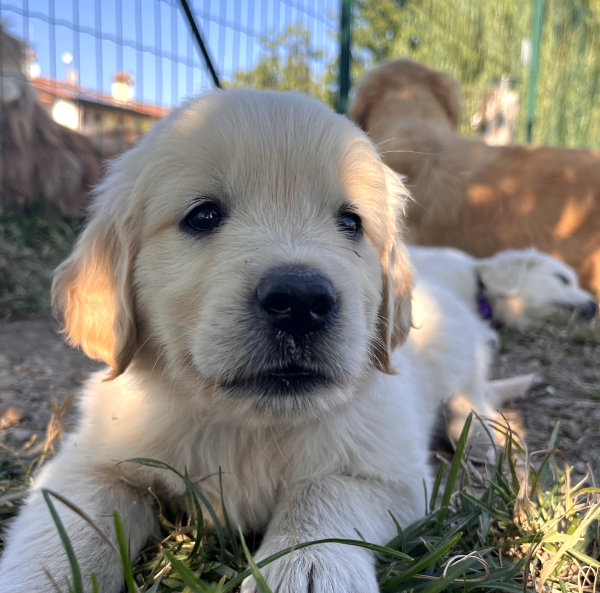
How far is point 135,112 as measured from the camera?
6.31 m

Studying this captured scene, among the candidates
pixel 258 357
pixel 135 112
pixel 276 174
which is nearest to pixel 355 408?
pixel 258 357

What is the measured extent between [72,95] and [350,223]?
482 cm

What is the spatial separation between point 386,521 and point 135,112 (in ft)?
19.1

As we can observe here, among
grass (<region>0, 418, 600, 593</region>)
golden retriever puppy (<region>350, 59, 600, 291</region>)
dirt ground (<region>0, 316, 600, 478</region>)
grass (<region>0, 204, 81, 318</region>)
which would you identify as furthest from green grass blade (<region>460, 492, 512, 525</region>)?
golden retriever puppy (<region>350, 59, 600, 291</region>)

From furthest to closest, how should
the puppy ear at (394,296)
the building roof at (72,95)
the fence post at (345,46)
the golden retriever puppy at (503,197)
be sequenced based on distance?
the fence post at (345,46), the golden retriever puppy at (503,197), the building roof at (72,95), the puppy ear at (394,296)

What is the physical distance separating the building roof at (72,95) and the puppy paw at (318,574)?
181 inches

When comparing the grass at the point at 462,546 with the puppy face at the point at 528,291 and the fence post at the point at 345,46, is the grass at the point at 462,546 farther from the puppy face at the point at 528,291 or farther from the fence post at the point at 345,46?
the fence post at the point at 345,46

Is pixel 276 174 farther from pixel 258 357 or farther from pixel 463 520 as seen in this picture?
pixel 463 520

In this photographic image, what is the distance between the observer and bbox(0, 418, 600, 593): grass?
1.36m

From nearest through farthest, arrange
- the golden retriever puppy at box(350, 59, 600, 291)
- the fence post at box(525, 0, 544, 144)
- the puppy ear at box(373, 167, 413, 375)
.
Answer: the puppy ear at box(373, 167, 413, 375) → the golden retriever puppy at box(350, 59, 600, 291) → the fence post at box(525, 0, 544, 144)

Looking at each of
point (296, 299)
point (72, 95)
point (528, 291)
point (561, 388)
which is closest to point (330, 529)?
point (296, 299)

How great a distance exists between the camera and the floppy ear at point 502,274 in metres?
4.93

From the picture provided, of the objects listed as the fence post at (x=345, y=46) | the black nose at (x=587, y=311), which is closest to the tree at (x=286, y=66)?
the fence post at (x=345, y=46)

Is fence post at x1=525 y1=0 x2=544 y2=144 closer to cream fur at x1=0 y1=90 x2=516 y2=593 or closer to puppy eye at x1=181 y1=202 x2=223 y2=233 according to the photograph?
cream fur at x1=0 y1=90 x2=516 y2=593
